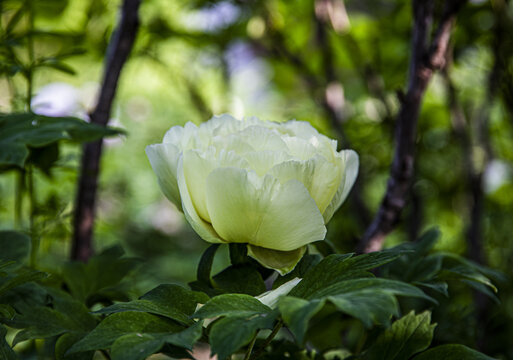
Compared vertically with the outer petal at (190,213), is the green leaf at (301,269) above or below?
below

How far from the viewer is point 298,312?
11.7 inches

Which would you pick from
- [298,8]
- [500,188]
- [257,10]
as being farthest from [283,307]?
[500,188]

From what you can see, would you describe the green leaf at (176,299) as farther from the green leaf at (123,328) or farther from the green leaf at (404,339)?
the green leaf at (404,339)

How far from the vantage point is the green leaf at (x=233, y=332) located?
298mm

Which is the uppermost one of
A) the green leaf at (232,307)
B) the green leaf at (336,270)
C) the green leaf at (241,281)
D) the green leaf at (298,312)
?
the green leaf at (298,312)

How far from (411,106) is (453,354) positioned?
11.8 inches

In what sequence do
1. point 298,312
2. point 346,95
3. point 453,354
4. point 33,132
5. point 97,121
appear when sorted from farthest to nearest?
Answer: point 346,95 → point 97,121 → point 33,132 → point 453,354 → point 298,312

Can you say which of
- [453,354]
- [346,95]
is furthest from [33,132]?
[346,95]

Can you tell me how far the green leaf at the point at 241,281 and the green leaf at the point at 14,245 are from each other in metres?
0.21

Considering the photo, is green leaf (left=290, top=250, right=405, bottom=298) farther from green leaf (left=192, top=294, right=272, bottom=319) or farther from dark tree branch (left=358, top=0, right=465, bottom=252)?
dark tree branch (left=358, top=0, right=465, bottom=252)

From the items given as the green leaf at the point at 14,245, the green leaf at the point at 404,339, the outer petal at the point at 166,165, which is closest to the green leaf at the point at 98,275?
the green leaf at the point at 14,245

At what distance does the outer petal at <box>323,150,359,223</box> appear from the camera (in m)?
0.43

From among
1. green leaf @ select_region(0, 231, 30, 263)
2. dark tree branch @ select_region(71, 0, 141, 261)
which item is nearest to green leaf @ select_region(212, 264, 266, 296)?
green leaf @ select_region(0, 231, 30, 263)

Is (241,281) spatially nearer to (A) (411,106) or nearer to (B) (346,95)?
(A) (411,106)
